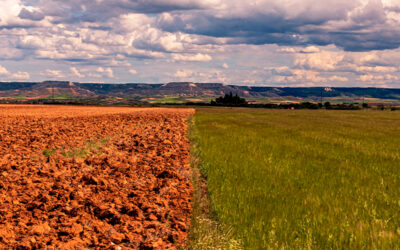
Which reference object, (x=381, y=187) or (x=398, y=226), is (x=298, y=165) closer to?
(x=381, y=187)

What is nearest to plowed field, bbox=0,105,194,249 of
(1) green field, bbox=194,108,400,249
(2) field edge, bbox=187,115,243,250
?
(2) field edge, bbox=187,115,243,250

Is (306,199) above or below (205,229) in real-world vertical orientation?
above

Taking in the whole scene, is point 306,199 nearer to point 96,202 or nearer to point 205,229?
point 205,229

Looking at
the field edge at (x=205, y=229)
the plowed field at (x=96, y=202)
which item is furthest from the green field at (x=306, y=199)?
the plowed field at (x=96, y=202)

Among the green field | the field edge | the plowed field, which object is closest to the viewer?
the field edge

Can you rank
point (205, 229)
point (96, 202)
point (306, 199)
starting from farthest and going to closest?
point (306, 199) → point (96, 202) → point (205, 229)

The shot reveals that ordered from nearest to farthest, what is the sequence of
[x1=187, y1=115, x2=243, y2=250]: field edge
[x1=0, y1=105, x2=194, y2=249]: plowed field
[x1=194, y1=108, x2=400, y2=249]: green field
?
[x1=187, y1=115, x2=243, y2=250]: field edge → [x1=194, y1=108, x2=400, y2=249]: green field → [x1=0, y1=105, x2=194, y2=249]: plowed field

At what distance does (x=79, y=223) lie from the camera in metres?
7.25

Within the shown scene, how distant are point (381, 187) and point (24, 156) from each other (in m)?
14.6

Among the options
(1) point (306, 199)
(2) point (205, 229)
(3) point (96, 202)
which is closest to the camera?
(2) point (205, 229)

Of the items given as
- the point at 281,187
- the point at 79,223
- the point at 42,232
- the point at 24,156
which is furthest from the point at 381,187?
the point at 24,156

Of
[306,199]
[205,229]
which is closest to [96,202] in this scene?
[205,229]

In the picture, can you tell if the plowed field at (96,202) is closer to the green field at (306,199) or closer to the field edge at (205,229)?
the field edge at (205,229)

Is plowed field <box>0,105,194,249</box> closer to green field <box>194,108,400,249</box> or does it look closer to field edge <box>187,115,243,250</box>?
field edge <box>187,115,243,250</box>
